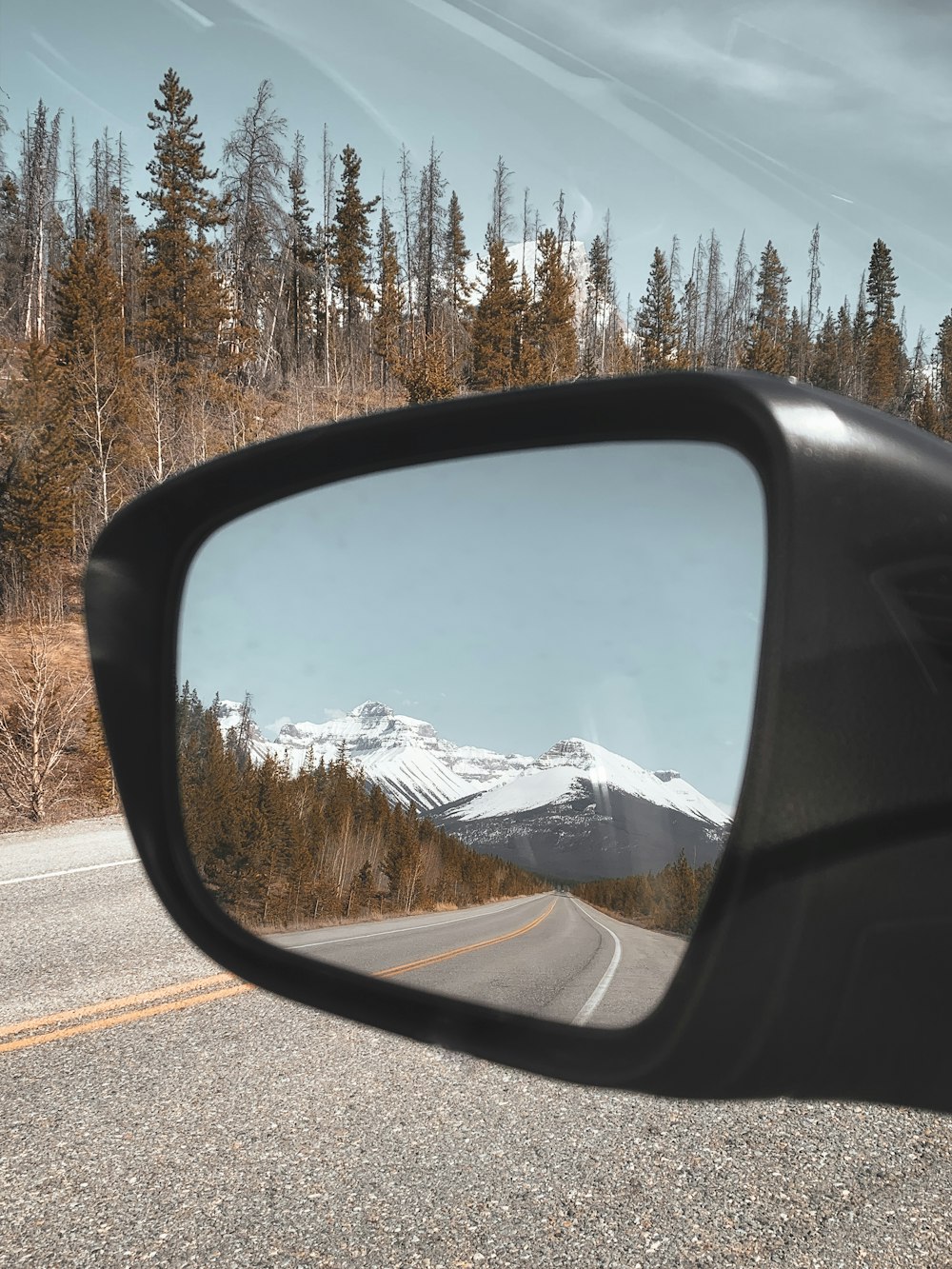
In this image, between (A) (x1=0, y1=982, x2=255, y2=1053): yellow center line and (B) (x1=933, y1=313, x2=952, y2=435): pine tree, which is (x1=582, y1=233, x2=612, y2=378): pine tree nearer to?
(B) (x1=933, y1=313, x2=952, y2=435): pine tree

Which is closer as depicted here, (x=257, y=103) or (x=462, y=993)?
(x=462, y=993)

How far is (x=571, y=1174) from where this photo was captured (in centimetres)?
259

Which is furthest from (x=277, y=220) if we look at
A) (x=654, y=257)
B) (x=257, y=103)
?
(x=654, y=257)

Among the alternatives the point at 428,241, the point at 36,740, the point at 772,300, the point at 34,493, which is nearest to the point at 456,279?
the point at 428,241

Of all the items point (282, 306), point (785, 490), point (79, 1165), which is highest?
point (282, 306)

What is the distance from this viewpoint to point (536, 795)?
83 centimetres

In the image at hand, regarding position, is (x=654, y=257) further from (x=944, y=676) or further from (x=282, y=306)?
(x=944, y=676)

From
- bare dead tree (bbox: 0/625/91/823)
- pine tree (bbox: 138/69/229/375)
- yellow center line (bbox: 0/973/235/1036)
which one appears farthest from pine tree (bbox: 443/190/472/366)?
yellow center line (bbox: 0/973/235/1036)

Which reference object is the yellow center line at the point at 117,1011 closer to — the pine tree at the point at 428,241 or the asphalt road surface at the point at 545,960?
the asphalt road surface at the point at 545,960

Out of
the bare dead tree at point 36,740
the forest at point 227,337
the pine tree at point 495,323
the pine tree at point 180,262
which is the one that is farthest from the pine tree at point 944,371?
the bare dead tree at point 36,740

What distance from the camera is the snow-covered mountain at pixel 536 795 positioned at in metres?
0.71

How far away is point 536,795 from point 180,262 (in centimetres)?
4680

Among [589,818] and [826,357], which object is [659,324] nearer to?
[826,357]

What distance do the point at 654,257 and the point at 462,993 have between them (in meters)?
75.6
